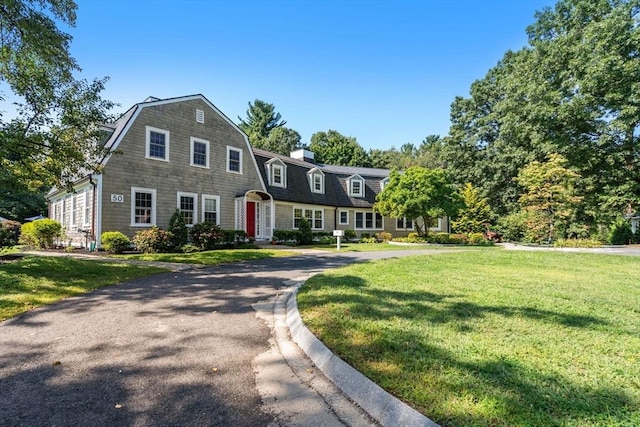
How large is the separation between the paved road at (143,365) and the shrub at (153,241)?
782cm

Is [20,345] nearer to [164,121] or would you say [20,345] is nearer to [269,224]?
[164,121]

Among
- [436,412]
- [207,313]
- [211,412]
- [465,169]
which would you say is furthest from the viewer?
[465,169]

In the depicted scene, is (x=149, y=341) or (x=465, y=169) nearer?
(x=149, y=341)

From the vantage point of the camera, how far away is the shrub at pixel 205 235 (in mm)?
15492

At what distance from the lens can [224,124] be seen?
18.8 meters

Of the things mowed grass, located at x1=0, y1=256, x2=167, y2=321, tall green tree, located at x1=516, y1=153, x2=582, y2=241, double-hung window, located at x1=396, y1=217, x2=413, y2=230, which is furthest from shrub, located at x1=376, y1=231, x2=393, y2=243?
mowed grass, located at x1=0, y1=256, x2=167, y2=321

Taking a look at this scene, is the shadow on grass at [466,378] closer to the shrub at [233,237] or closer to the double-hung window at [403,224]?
the shrub at [233,237]

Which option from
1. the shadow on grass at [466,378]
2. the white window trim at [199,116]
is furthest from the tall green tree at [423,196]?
the shadow on grass at [466,378]

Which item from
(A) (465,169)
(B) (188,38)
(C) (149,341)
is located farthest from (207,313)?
(A) (465,169)

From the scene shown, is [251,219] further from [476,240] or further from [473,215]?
[473,215]

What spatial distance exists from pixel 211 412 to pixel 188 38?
466 inches

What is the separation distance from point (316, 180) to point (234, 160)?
755 centimetres

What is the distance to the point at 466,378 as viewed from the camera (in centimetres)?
278

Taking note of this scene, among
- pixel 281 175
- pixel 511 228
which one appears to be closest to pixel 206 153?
pixel 281 175
